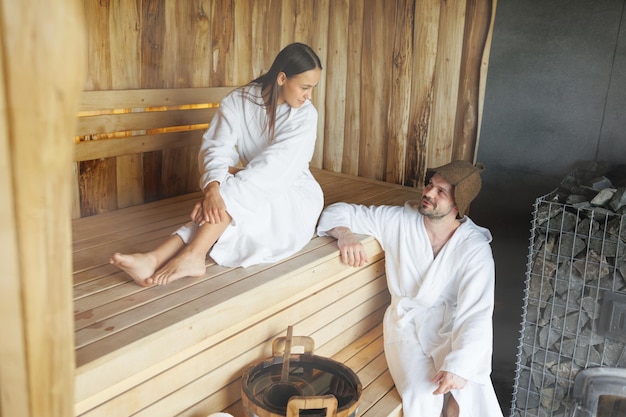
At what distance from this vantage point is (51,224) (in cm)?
91

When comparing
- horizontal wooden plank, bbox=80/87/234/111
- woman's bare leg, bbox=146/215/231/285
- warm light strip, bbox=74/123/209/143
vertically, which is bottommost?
woman's bare leg, bbox=146/215/231/285

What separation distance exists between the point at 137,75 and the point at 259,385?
1.60 metres

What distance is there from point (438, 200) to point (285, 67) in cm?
82

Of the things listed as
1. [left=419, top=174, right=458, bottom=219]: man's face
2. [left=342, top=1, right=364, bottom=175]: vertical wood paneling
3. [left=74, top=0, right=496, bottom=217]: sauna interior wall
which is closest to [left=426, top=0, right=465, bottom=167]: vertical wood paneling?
[left=74, top=0, right=496, bottom=217]: sauna interior wall

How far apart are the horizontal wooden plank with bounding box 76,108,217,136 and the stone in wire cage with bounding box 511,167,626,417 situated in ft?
5.80

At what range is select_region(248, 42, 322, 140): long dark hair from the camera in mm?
2285

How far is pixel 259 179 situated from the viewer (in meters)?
2.23

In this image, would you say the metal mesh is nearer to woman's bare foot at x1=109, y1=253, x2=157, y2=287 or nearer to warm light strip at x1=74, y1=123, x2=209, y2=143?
woman's bare foot at x1=109, y1=253, x2=157, y2=287

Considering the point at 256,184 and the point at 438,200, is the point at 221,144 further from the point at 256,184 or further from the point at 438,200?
the point at 438,200

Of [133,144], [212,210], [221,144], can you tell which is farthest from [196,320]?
[133,144]

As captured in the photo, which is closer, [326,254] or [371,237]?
[326,254]

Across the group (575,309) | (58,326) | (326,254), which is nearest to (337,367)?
(326,254)

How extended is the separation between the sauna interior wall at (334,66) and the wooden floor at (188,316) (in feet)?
0.97

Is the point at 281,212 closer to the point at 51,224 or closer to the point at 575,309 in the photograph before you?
the point at 575,309
